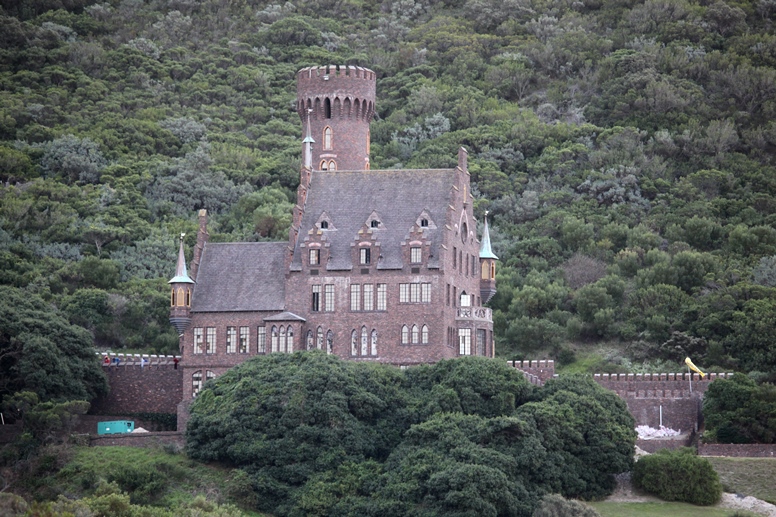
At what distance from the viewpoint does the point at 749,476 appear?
106 meters

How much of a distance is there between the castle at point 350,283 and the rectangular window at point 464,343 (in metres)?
0.06

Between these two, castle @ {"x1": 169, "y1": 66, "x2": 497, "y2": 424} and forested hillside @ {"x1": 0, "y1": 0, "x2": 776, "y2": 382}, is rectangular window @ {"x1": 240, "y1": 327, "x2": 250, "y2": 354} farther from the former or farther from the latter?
forested hillside @ {"x1": 0, "y1": 0, "x2": 776, "y2": 382}

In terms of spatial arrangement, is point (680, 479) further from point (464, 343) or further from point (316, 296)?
point (316, 296)

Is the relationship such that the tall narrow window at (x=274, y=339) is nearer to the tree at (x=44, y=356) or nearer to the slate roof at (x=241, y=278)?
the slate roof at (x=241, y=278)

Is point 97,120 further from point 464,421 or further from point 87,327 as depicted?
point 464,421

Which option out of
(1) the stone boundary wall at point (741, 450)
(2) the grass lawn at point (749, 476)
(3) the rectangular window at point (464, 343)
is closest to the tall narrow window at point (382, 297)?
(3) the rectangular window at point (464, 343)

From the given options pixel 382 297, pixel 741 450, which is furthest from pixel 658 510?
pixel 382 297

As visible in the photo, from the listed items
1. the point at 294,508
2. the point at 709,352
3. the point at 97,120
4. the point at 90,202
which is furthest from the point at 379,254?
the point at 97,120

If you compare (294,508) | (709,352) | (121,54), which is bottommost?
(294,508)

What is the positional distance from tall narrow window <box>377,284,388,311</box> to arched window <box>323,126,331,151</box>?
1260 cm

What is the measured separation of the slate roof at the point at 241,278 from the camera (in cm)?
11169

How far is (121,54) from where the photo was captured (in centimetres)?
18188

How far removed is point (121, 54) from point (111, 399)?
72.6 meters

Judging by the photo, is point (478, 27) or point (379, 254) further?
point (478, 27)
